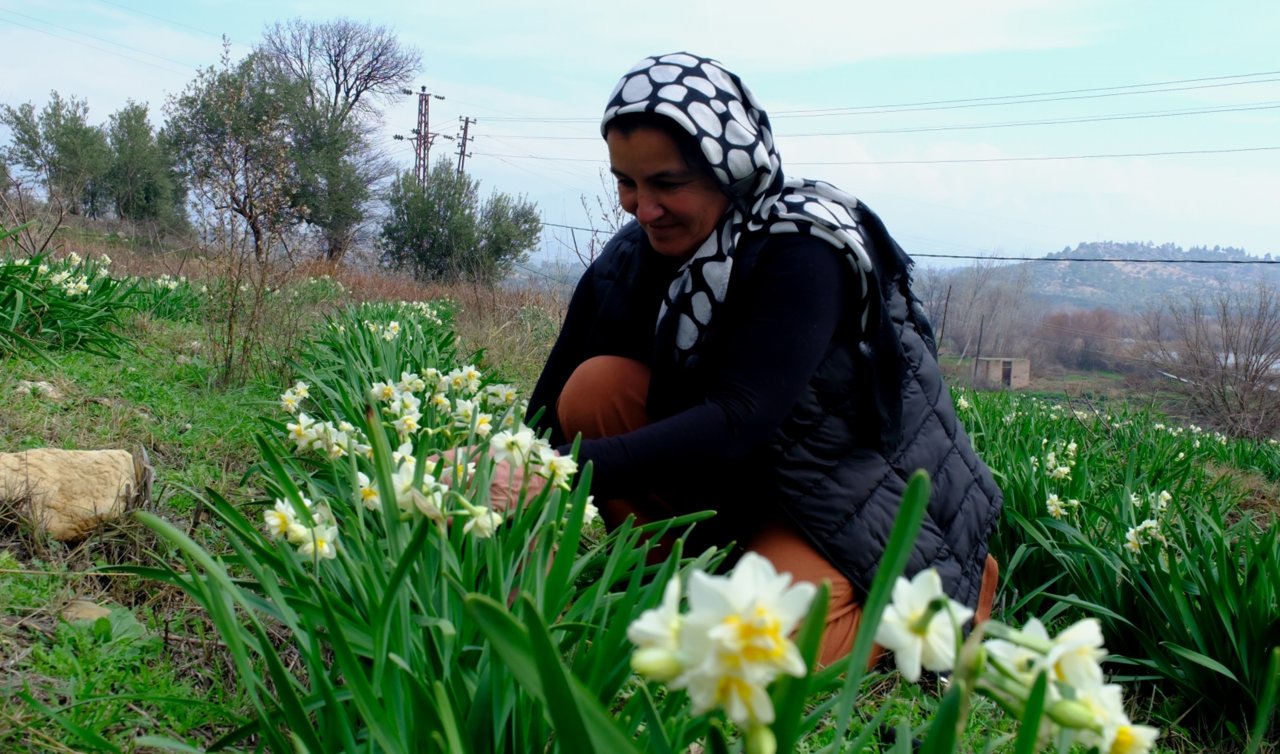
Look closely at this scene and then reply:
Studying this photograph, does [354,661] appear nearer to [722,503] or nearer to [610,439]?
[610,439]

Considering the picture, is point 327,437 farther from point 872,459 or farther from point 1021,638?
point 1021,638

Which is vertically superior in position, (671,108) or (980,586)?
(671,108)

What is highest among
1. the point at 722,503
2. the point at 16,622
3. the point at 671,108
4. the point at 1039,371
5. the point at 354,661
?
the point at 671,108

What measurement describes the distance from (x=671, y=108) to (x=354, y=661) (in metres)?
1.27

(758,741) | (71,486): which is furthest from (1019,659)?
(71,486)

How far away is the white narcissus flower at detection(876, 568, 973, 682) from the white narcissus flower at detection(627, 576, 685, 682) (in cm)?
13

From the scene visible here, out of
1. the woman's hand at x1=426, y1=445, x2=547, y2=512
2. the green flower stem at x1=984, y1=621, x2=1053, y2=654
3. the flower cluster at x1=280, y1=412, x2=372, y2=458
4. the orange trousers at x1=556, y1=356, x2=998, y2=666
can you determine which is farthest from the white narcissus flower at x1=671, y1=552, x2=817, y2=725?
the orange trousers at x1=556, y1=356, x2=998, y2=666

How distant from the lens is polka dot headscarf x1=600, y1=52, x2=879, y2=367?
5.91 feet

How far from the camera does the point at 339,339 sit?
12.9ft

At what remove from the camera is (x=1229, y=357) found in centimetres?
1617

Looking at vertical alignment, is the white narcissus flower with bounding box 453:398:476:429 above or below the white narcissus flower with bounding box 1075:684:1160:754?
below

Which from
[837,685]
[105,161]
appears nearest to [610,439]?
[837,685]

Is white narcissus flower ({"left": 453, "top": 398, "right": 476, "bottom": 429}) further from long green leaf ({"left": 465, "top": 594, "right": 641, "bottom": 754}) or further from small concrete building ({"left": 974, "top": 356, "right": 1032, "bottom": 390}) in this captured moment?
small concrete building ({"left": 974, "top": 356, "right": 1032, "bottom": 390})

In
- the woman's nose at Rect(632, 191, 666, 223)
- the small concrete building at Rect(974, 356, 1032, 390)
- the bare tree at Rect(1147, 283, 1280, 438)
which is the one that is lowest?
the small concrete building at Rect(974, 356, 1032, 390)
